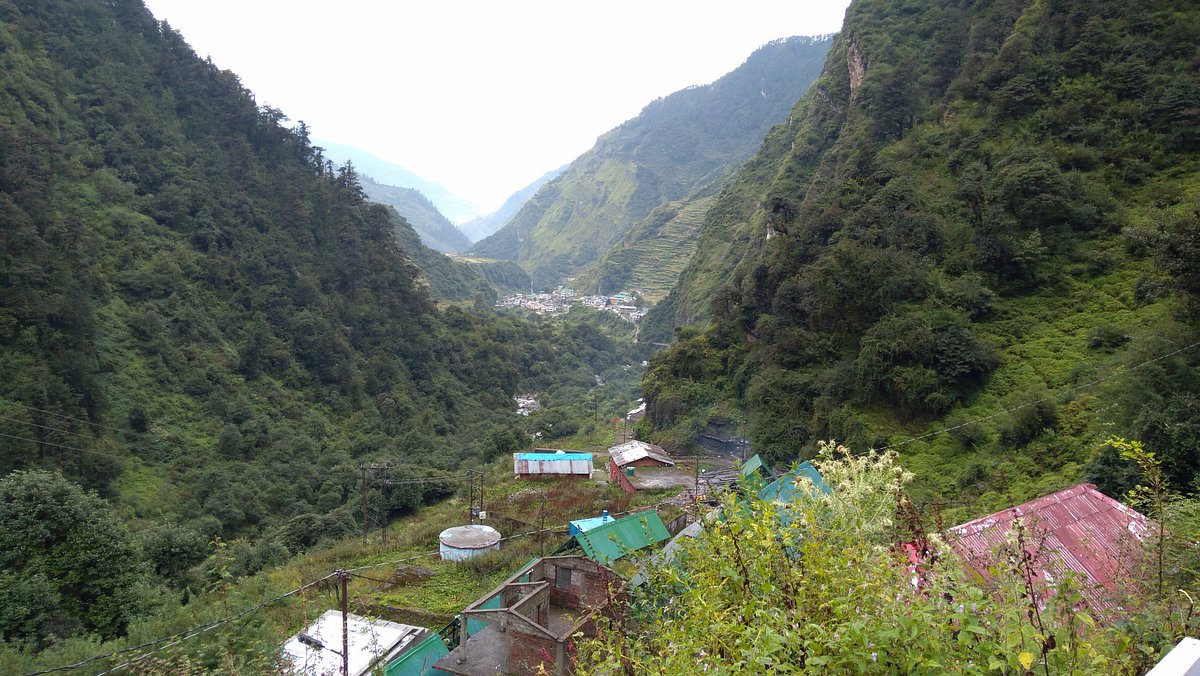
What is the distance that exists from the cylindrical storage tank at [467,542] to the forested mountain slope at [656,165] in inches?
4504

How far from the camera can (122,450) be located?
22.7m

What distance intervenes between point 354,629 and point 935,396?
642 inches

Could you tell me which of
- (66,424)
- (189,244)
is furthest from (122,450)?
(189,244)

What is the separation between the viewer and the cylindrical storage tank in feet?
58.6

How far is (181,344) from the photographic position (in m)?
29.4

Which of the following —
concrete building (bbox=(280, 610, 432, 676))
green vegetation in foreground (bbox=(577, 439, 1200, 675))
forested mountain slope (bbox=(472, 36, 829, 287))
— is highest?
forested mountain slope (bbox=(472, 36, 829, 287))

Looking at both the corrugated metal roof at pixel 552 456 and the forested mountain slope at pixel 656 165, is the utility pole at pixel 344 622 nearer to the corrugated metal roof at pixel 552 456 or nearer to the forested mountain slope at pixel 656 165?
the corrugated metal roof at pixel 552 456

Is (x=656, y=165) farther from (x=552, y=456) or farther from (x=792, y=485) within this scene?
(x=792, y=485)

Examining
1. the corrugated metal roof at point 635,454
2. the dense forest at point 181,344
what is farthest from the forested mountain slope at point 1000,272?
the dense forest at point 181,344

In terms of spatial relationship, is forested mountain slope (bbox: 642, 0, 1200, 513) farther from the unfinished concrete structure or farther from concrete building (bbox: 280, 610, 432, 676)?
concrete building (bbox: 280, 610, 432, 676)

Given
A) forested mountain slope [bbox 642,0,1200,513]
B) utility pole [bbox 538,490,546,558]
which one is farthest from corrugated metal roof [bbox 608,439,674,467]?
utility pole [bbox 538,490,546,558]

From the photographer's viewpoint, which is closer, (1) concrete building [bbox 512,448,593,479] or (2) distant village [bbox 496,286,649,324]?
(1) concrete building [bbox 512,448,593,479]

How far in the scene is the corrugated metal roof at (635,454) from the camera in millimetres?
26078

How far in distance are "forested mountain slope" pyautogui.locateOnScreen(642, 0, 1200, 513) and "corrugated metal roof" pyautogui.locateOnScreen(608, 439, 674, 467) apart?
2479 millimetres
